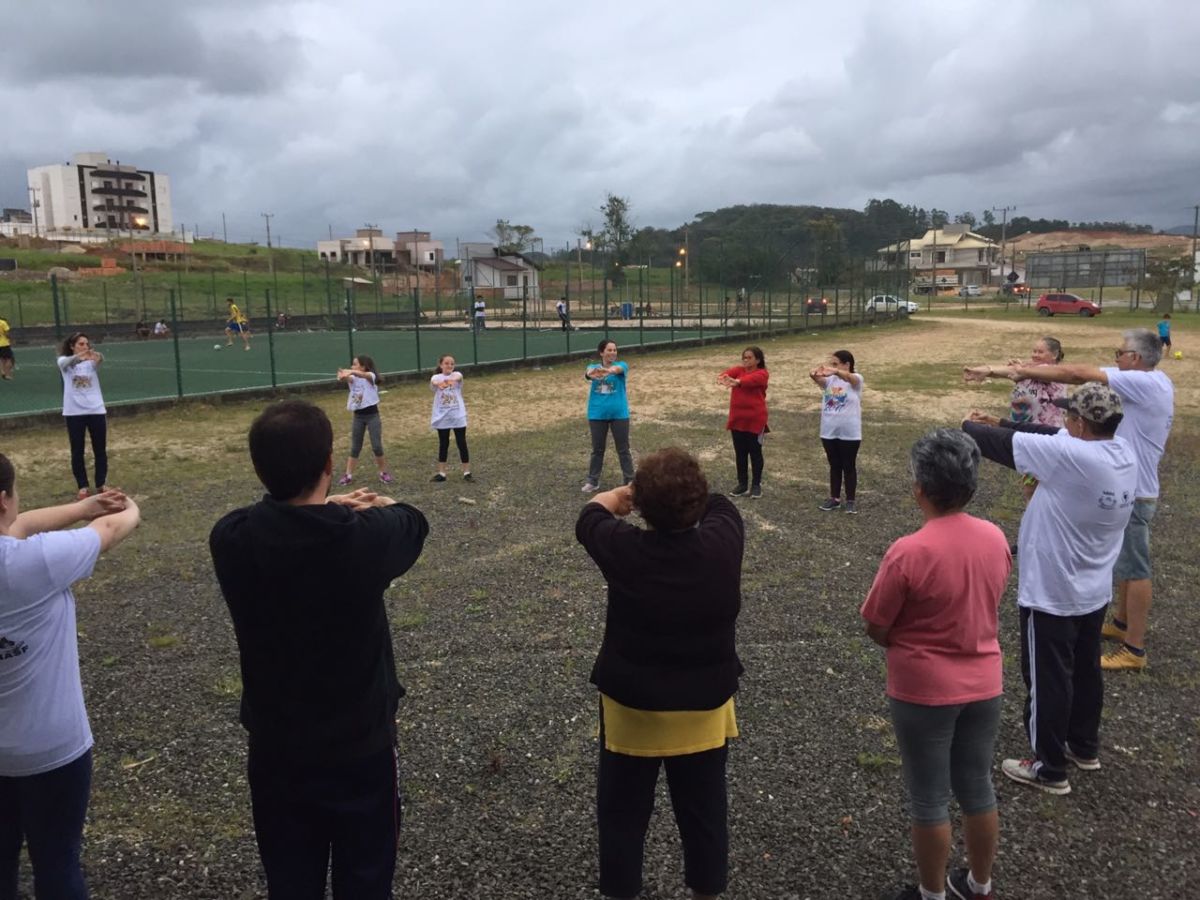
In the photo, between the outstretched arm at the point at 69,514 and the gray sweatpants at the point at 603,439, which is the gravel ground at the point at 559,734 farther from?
the outstretched arm at the point at 69,514

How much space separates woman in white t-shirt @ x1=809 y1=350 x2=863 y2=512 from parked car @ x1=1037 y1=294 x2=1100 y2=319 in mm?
43279

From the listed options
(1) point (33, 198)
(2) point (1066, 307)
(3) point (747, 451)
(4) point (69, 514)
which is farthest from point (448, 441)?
(1) point (33, 198)

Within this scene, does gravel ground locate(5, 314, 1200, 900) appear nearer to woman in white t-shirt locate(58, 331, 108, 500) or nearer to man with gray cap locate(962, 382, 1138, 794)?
man with gray cap locate(962, 382, 1138, 794)

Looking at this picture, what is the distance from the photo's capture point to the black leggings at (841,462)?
8172 mm

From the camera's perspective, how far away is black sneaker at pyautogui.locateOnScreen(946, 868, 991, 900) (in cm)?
301

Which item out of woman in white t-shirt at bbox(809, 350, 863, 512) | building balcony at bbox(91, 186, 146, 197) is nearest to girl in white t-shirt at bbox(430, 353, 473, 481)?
woman in white t-shirt at bbox(809, 350, 863, 512)

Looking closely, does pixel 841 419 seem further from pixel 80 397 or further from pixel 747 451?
pixel 80 397

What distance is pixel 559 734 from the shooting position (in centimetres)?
421

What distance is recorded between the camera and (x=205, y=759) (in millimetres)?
4020

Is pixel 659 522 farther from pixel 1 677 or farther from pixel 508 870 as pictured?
pixel 1 677

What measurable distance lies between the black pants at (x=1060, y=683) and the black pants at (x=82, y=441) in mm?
8793

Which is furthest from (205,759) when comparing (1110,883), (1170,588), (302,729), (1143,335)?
(1170,588)

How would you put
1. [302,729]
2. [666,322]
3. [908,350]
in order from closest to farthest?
[302,729] → [908,350] → [666,322]

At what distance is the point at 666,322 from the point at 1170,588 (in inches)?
1382
